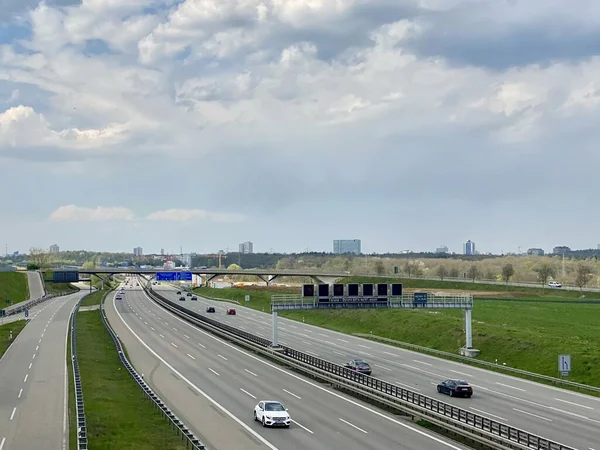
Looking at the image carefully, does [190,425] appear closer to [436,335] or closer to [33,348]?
[33,348]

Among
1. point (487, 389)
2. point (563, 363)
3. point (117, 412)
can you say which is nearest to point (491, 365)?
point (487, 389)

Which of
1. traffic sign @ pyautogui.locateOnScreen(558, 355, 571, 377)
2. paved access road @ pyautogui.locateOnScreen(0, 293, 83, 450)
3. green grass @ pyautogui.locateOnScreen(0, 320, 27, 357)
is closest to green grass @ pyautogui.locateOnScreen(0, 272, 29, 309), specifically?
green grass @ pyautogui.locateOnScreen(0, 320, 27, 357)

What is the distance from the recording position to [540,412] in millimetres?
43906

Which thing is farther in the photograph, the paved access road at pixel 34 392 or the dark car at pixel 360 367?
the dark car at pixel 360 367

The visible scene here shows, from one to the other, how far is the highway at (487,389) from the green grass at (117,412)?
63.7 feet

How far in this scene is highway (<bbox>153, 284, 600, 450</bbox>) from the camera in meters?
39.7

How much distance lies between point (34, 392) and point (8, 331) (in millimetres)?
49063

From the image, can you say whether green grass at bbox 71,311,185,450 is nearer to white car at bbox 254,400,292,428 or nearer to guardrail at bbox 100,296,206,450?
guardrail at bbox 100,296,206,450

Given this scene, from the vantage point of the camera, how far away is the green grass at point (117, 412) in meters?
35.8

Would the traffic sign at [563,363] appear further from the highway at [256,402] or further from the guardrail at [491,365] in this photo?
the highway at [256,402]

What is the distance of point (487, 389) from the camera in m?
52.8

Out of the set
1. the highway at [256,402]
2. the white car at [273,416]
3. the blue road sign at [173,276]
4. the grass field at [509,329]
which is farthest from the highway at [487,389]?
the blue road sign at [173,276]

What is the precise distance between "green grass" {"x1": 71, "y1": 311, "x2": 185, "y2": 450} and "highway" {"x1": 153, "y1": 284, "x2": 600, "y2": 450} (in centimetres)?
1941

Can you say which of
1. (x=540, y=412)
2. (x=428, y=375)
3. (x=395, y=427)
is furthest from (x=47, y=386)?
(x=540, y=412)
